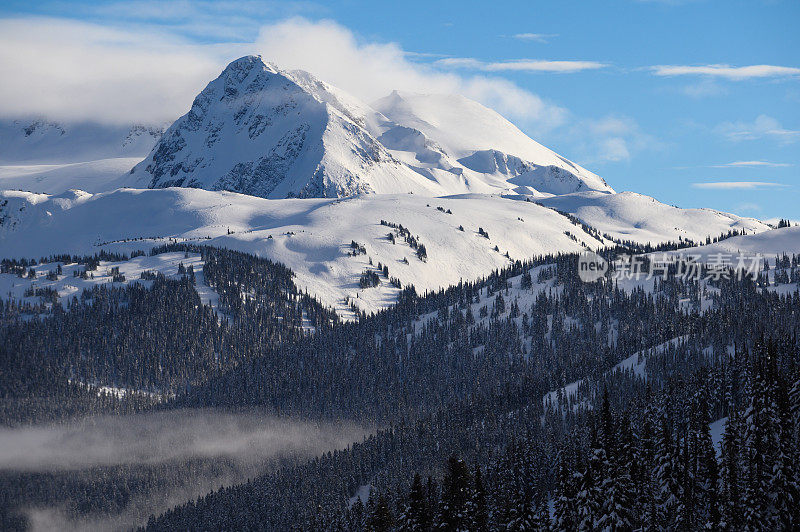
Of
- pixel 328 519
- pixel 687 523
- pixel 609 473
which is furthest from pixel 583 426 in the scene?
pixel 609 473

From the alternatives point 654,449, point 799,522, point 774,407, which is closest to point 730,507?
point 799,522

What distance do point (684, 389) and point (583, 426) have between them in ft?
70.3

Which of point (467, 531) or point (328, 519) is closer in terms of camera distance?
point (467, 531)

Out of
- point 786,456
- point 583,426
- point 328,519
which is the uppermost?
point 786,456

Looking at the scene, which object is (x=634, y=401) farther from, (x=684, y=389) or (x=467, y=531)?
(x=467, y=531)

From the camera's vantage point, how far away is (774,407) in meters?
115

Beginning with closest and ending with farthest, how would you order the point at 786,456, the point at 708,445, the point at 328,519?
the point at 786,456, the point at 708,445, the point at 328,519

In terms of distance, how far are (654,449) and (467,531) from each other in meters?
44.2

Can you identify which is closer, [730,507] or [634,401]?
[730,507]

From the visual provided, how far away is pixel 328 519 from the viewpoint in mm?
171125

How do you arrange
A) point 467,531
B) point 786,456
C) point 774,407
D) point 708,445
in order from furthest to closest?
point 708,445 < point 774,407 < point 786,456 < point 467,531

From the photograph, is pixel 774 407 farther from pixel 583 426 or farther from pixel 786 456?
pixel 583 426

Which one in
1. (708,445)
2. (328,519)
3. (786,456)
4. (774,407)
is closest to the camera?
(786,456)

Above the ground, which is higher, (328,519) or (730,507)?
(730,507)
